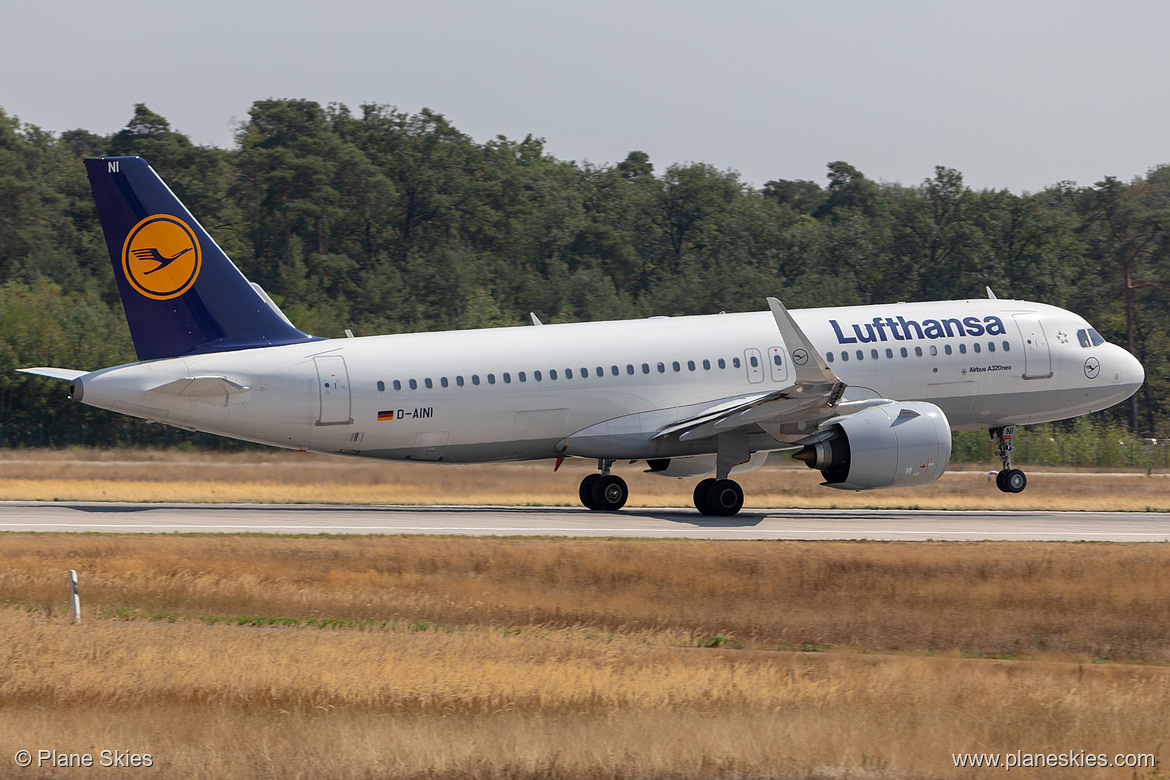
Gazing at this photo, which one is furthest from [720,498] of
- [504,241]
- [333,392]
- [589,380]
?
[504,241]

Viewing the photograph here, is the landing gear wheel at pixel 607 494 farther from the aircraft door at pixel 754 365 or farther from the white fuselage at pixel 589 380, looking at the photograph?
the aircraft door at pixel 754 365

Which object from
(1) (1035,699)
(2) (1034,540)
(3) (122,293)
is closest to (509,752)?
(1) (1035,699)

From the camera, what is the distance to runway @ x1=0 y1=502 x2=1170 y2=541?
1110 inches

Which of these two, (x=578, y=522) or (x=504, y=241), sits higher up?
(x=504, y=241)

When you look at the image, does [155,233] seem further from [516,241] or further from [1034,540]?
[516,241]

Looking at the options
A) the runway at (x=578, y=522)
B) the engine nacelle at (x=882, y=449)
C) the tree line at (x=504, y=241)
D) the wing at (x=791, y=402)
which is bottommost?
the runway at (x=578, y=522)

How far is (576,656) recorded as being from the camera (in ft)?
57.6

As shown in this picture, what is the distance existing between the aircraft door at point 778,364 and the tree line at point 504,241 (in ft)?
134

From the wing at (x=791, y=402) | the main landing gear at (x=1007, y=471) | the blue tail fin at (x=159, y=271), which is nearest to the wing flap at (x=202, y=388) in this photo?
the blue tail fin at (x=159, y=271)

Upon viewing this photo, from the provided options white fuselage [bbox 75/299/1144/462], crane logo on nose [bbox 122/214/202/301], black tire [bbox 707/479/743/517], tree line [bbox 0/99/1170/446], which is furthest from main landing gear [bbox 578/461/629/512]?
tree line [bbox 0/99/1170/446]

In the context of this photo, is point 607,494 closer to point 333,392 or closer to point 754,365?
point 754,365

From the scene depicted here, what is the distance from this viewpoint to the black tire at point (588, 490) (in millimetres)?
32562

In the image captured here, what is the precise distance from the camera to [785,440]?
3041 centimetres

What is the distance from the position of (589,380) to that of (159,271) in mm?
10213
